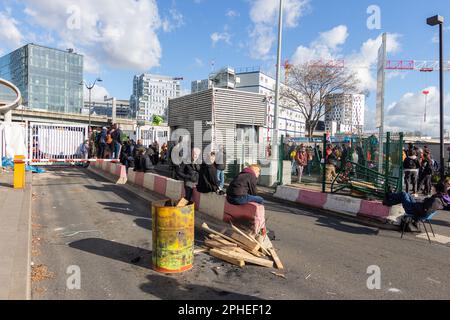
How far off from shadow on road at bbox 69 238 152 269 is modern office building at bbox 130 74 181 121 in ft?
430

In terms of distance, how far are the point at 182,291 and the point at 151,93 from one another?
486 feet

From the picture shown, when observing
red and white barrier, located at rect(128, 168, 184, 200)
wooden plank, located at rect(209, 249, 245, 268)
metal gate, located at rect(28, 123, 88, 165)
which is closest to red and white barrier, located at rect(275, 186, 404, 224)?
red and white barrier, located at rect(128, 168, 184, 200)

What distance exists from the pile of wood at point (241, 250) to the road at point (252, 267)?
0.14 meters

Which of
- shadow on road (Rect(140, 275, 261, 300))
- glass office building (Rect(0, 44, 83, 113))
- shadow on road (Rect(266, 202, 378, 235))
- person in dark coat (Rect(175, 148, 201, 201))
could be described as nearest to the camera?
shadow on road (Rect(140, 275, 261, 300))

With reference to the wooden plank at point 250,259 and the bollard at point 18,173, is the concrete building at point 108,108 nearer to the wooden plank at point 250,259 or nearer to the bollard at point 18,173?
the bollard at point 18,173

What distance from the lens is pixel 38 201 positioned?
11000 millimetres

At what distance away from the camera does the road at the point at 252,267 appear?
14.9 ft

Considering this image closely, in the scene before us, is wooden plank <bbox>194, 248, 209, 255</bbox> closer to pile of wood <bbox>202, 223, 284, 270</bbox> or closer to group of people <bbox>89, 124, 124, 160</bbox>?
pile of wood <bbox>202, 223, 284, 270</bbox>

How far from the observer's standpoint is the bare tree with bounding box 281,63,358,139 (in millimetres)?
37750

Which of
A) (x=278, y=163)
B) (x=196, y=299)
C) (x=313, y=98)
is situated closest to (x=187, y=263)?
(x=196, y=299)

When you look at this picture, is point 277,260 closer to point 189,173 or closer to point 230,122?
point 189,173

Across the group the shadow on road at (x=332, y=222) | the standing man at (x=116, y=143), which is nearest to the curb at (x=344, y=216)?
the shadow on road at (x=332, y=222)

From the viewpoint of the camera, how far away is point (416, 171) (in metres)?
13.1

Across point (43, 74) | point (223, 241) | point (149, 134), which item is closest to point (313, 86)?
point (149, 134)
